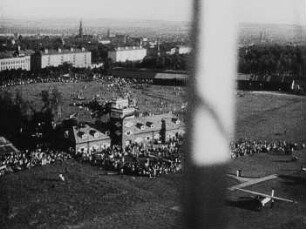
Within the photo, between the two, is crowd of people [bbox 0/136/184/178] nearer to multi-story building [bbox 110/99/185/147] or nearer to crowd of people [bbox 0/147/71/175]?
crowd of people [bbox 0/147/71/175]

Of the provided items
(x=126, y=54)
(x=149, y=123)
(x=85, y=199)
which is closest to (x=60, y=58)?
(x=126, y=54)

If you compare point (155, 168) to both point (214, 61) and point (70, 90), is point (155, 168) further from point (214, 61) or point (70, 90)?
point (70, 90)

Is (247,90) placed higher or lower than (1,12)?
lower

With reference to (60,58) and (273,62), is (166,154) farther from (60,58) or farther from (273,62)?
(60,58)

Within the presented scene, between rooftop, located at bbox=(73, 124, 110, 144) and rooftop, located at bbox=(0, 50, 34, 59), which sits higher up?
rooftop, located at bbox=(0, 50, 34, 59)

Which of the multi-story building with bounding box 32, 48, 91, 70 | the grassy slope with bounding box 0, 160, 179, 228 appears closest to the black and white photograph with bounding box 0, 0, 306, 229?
the grassy slope with bounding box 0, 160, 179, 228

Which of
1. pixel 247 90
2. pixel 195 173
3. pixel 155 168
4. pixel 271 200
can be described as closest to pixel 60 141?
pixel 155 168
